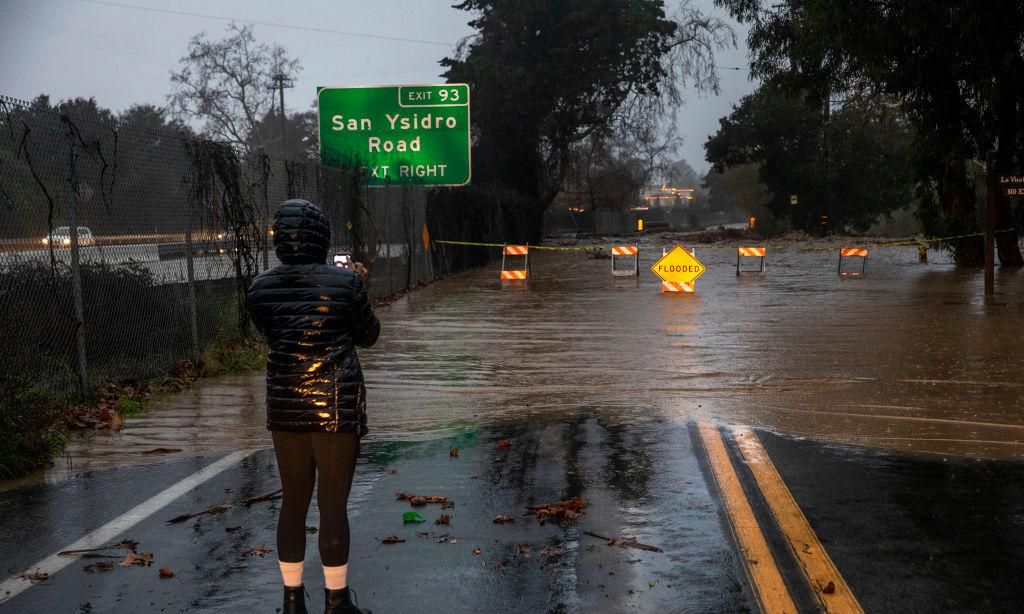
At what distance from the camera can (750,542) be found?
5.44 meters

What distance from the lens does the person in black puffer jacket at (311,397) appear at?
4395 mm

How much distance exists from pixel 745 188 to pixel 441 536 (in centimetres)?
9072

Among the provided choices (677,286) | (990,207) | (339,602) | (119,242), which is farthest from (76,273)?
(990,207)

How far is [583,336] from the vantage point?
→ 1498cm

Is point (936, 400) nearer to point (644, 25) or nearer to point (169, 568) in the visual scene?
point (169, 568)

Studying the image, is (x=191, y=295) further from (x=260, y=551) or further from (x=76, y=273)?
(x=260, y=551)

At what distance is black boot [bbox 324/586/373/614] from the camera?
4.40m

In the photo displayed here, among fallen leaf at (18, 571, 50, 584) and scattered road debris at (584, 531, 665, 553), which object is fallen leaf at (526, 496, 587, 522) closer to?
scattered road debris at (584, 531, 665, 553)

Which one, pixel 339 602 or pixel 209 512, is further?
pixel 209 512

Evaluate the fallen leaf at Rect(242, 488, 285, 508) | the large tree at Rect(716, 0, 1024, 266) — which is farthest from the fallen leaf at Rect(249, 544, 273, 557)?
the large tree at Rect(716, 0, 1024, 266)

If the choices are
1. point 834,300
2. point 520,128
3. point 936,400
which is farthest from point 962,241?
point 520,128

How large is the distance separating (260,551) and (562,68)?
43786 mm

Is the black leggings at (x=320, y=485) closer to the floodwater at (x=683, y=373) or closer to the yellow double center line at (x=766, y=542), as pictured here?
the yellow double center line at (x=766, y=542)

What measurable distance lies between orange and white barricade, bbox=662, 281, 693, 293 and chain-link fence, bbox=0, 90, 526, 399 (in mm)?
8623
